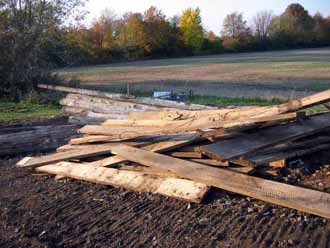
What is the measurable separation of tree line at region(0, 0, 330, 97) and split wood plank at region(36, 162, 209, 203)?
12.2 metres

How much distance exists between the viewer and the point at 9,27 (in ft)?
61.5

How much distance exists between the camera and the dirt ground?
3.78 meters

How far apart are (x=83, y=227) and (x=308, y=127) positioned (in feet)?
10.2

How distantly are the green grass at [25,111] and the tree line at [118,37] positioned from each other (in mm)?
2352

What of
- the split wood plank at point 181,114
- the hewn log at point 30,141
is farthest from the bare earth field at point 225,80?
the split wood plank at point 181,114

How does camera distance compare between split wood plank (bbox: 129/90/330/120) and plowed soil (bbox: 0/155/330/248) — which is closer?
plowed soil (bbox: 0/155/330/248)

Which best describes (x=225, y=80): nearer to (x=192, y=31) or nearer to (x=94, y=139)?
(x=94, y=139)

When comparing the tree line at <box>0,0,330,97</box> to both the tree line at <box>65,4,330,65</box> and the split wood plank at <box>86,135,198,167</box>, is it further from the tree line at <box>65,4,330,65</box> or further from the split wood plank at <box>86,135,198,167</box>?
the split wood plank at <box>86,135,198,167</box>

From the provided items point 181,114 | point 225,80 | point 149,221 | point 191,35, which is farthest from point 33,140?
point 191,35

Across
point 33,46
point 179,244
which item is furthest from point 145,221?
point 33,46

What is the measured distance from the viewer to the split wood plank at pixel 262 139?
4828mm

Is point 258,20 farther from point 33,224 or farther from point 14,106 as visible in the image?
point 33,224

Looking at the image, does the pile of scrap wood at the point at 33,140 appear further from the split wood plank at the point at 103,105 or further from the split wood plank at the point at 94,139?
the split wood plank at the point at 103,105

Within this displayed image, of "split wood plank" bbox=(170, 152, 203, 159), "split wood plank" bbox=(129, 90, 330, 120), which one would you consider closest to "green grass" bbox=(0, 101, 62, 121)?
"split wood plank" bbox=(129, 90, 330, 120)
